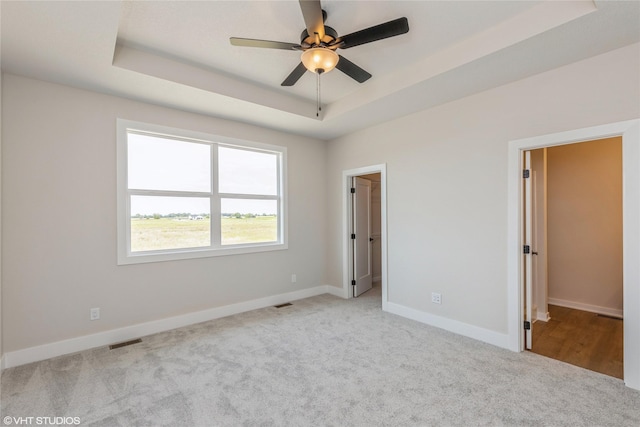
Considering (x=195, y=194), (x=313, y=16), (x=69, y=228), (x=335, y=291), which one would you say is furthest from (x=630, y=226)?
(x=69, y=228)

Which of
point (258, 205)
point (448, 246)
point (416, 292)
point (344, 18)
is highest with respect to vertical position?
point (344, 18)

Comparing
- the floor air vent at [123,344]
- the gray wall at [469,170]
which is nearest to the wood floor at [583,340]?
the gray wall at [469,170]

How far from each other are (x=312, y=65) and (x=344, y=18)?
464 millimetres

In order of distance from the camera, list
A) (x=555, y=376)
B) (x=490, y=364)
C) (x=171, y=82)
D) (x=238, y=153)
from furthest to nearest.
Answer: (x=238, y=153) → (x=171, y=82) → (x=490, y=364) → (x=555, y=376)

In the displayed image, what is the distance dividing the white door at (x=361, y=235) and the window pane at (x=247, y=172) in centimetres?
139

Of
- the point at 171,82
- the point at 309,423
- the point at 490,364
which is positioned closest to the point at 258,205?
the point at 171,82

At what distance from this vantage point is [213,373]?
255 centimetres

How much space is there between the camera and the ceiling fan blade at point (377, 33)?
193 centimetres

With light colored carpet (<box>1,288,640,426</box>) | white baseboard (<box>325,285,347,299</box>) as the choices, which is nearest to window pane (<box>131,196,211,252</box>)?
light colored carpet (<box>1,288,640,426</box>)

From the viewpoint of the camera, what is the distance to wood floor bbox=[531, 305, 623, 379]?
268cm

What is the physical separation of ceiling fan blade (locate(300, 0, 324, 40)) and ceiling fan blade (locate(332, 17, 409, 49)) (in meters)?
0.17

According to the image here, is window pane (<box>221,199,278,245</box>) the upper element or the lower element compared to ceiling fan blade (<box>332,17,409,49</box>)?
lower

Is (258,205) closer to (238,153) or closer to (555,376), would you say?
(238,153)

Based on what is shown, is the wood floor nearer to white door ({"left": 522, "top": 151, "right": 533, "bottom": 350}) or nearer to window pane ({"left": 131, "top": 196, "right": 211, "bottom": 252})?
white door ({"left": 522, "top": 151, "right": 533, "bottom": 350})
